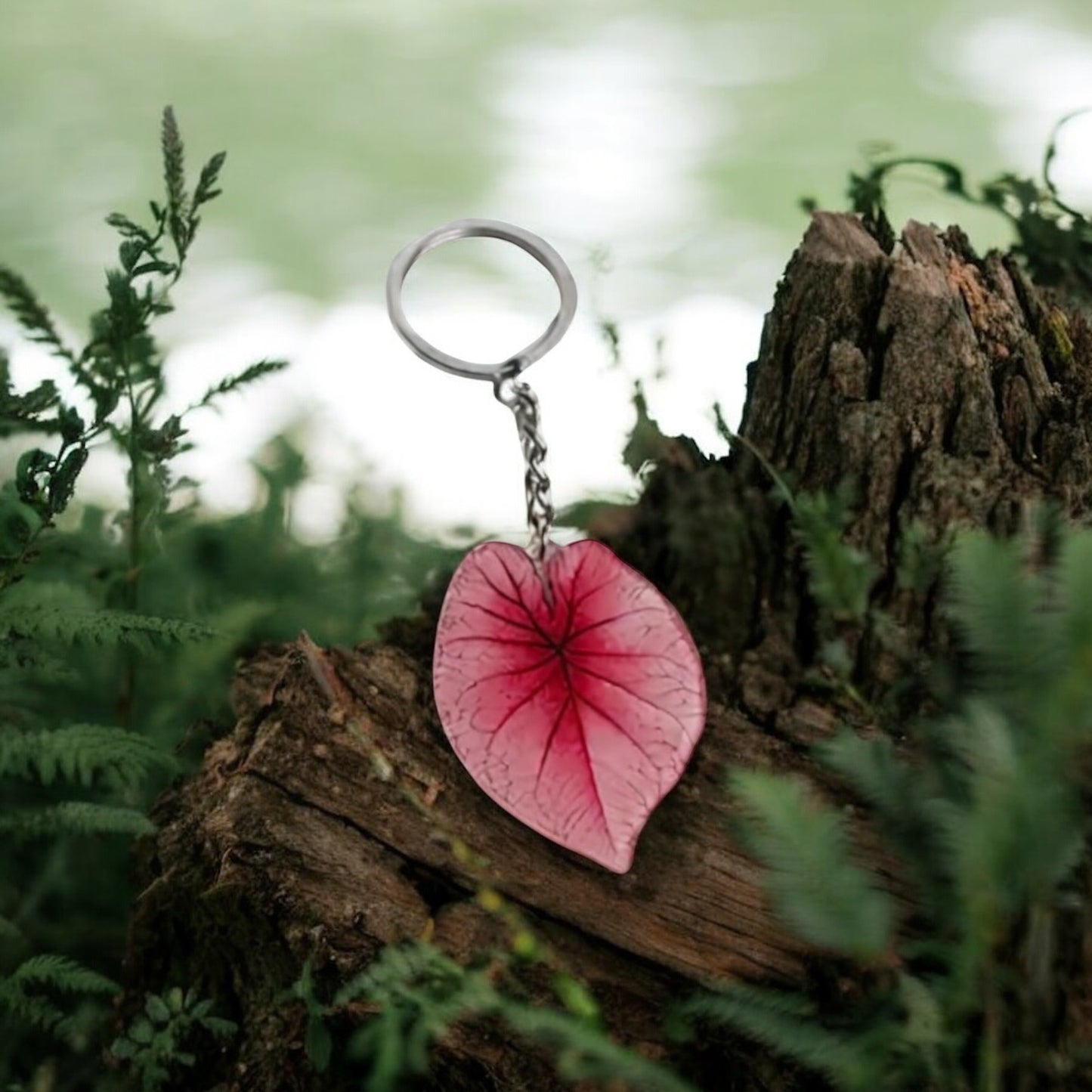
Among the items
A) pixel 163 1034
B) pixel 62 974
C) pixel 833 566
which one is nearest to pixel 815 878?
pixel 833 566

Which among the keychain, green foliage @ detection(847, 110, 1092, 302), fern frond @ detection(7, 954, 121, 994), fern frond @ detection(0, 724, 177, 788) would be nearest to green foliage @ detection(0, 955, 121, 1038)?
fern frond @ detection(7, 954, 121, 994)


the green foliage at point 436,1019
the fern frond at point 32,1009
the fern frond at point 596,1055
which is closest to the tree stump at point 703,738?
the green foliage at point 436,1019

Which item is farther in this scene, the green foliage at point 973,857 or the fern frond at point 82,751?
the fern frond at point 82,751

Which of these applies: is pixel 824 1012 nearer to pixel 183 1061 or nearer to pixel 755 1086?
pixel 755 1086

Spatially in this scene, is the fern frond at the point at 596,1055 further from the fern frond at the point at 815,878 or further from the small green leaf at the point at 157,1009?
the small green leaf at the point at 157,1009

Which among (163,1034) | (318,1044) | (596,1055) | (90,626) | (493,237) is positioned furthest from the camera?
(493,237)

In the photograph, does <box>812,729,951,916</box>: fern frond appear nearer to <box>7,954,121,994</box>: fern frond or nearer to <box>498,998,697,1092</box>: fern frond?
<box>498,998,697,1092</box>: fern frond

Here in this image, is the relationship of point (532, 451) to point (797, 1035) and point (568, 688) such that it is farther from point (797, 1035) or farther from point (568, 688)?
point (797, 1035)
